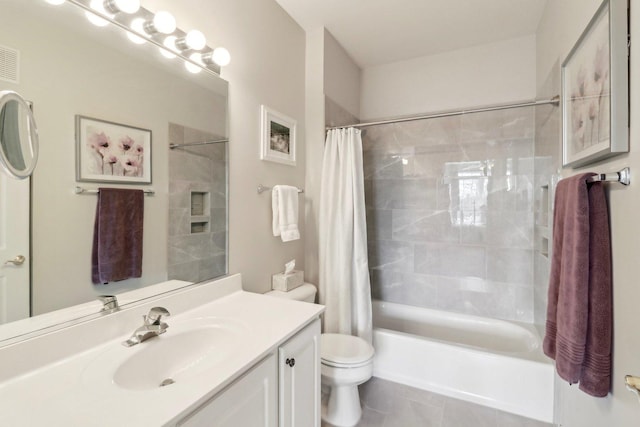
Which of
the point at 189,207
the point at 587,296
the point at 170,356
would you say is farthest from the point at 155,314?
the point at 587,296

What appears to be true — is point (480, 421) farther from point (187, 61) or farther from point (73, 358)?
point (187, 61)

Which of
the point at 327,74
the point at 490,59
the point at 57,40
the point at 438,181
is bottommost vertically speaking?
the point at 438,181

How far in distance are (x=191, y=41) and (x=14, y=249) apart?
42.1 inches

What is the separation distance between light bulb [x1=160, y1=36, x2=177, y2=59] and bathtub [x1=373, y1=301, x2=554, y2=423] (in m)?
2.16

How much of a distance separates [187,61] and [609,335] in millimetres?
1995

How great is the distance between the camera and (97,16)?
106cm

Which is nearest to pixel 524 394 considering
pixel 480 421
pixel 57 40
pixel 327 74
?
pixel 480 421

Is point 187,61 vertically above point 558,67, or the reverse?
point 558,67

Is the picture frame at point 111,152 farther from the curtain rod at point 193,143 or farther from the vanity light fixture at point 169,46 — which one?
the vanity light fixture at point 169,46

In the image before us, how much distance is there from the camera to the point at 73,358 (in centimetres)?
94

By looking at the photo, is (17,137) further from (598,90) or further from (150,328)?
(598,90)

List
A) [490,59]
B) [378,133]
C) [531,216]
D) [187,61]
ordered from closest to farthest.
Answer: [187,61]
[531,216]
[490,59]
[378,133]

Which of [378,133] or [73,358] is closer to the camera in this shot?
[73,358]

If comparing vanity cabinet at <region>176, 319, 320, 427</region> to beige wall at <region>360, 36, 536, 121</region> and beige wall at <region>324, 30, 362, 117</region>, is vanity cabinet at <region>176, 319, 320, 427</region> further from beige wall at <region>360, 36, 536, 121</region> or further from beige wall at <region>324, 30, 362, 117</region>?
beige wall at <region>360, 36, 536, 121</region>
